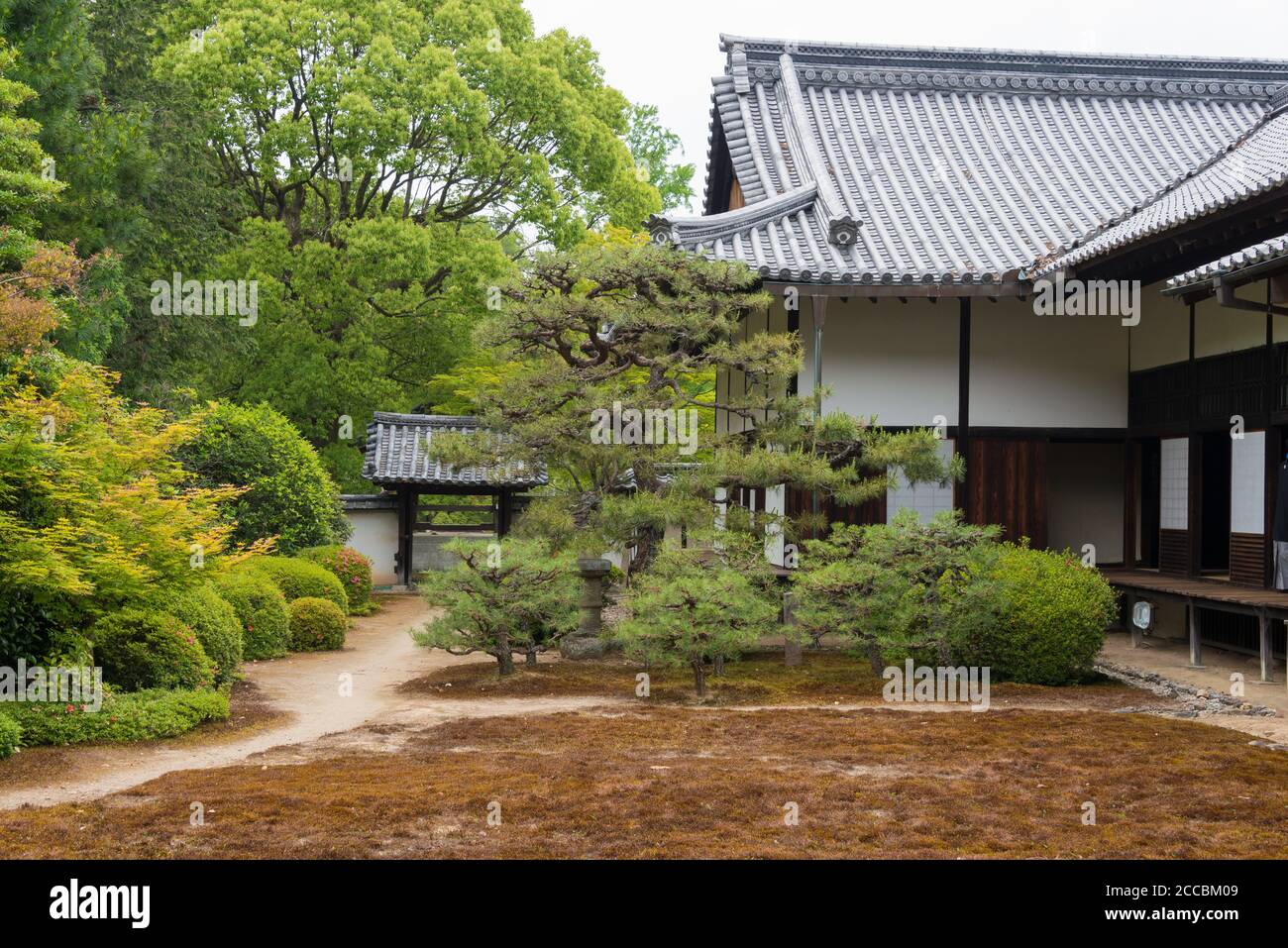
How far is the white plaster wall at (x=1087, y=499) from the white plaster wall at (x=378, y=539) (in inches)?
612

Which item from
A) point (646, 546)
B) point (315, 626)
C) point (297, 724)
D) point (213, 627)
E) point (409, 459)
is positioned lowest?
point (297, 724)

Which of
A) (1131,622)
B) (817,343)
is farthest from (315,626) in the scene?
(1131,622)

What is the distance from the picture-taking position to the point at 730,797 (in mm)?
7895

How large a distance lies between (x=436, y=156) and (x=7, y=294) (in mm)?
17612

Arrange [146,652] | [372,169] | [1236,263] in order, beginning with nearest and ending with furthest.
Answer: [146,652]
[1236,263]
[372,169]

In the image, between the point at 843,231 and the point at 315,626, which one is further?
the point at 315,626

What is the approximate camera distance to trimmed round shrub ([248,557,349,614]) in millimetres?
18656

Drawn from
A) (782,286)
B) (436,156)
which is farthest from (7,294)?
(436,156)

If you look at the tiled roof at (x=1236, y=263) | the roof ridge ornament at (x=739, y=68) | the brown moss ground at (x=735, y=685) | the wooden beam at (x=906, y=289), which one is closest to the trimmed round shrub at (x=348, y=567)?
the brown moss ground at (x=735, y=685)

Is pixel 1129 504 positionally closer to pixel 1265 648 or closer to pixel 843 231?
Answer: pixel 1265 648

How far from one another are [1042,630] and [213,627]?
29.3 ft

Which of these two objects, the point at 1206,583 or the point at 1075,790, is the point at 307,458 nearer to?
the point at 1206,583

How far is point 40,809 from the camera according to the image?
7.78 meters

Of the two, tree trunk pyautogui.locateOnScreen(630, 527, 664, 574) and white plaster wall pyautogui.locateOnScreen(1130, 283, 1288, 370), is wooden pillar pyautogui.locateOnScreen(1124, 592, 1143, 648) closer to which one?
white plaster wall pyautogui.locateOnScreen(1130, 283, 1288, 370)
